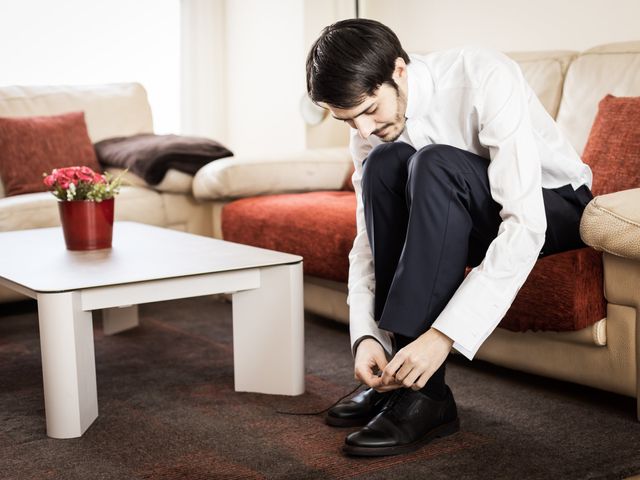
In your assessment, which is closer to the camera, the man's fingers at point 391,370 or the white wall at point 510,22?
the man's fingers at point 391,370

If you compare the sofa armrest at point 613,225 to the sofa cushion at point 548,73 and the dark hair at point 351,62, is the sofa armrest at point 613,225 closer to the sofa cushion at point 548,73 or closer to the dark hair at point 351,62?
the dark hair at point 351,62

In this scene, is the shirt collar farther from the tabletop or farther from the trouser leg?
the tabletop

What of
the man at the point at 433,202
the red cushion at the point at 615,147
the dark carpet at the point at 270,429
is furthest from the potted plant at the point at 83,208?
the red cushion at the point at 615,147

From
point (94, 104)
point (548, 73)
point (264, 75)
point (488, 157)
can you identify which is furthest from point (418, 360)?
point (264, 75)

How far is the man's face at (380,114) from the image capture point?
151 cm

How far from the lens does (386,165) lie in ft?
5.46

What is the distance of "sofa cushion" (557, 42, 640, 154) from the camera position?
2.36m

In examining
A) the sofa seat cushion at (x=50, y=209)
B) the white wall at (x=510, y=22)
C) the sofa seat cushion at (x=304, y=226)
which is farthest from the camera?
the sofa seat cushion at (x=50, y=209)

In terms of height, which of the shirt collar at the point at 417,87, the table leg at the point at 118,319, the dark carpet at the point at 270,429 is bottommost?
the table leg at the point at 118,319

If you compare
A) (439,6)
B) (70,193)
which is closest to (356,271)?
(70,193)

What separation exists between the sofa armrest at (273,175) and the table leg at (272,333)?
96 cm

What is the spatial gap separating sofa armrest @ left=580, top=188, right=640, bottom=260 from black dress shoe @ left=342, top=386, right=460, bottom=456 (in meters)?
0.40

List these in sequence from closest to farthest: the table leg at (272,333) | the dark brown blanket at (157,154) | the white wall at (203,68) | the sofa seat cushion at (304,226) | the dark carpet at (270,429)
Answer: the dark carpet at (270,429) < the table leg at (272,333) < the sofa seat cushion at (304,226) < the dark brown blanket at (157,154) < the white wall at (203,68)

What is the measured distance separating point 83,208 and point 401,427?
1052mm
